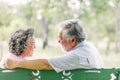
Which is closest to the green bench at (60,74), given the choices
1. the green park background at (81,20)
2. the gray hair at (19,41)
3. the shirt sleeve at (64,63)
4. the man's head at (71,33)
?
the shirt sleeve at (64,63)

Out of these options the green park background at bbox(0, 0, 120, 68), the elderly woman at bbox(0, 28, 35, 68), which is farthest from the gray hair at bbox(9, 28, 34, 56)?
the green park background at bbox(0, 0, 120, 68)

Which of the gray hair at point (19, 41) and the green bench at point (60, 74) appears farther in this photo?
the gray hair at point (19, 41)

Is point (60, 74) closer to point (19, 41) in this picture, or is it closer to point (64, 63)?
point (64, 63)

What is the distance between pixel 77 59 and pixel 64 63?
0.09 m

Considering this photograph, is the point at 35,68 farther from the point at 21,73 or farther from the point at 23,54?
the point at 23,54

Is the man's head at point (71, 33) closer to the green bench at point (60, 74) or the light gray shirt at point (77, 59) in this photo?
the light gray shirt at point (77, 59)

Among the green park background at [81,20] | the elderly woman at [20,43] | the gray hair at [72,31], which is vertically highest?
the gray hair at [72,31]

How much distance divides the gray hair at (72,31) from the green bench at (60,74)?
0.23 metres

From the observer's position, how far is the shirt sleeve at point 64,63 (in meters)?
2.54

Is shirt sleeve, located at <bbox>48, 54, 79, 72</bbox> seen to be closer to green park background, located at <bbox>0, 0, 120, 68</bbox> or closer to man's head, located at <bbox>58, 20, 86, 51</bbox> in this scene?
man's head, located at <bbox>58, 20, 86, 51</bbox>

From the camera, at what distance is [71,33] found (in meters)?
2.63

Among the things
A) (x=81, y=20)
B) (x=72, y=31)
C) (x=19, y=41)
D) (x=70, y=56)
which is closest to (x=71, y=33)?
(x=72, y=31)

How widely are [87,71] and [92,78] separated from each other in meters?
0.06

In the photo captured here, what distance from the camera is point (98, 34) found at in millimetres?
36250
